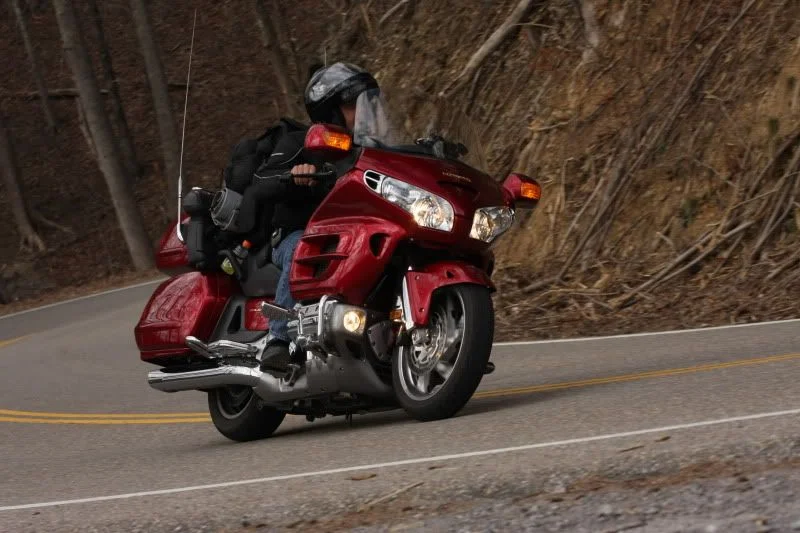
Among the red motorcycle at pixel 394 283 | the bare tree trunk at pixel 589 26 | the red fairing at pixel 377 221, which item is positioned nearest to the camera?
the red motorcycle at pixel 394 283

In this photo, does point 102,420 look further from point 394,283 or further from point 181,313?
point 394,283

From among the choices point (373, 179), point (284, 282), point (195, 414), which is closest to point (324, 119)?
point (373, 179)

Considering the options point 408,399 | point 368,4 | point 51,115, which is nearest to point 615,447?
point 408,399

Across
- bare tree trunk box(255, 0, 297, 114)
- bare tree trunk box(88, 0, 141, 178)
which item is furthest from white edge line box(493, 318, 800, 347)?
bare tree trunk box(88, 0, 141, 178)

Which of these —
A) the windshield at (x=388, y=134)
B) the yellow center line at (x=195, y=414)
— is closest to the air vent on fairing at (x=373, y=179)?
the windshield at (x=388, y=134)

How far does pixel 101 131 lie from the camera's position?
96.9ft

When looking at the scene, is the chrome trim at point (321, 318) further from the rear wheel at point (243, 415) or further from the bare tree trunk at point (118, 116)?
the bare tree trunk at point (118, 116)

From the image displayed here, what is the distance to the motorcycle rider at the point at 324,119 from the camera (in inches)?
299

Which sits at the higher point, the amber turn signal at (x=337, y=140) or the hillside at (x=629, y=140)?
the amber turn signal at (x=337, y=140)

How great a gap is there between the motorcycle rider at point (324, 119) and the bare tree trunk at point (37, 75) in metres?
36.5

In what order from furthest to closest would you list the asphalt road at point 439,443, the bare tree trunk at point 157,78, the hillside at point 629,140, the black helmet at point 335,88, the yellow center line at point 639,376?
the bare tree trunk at point 157,78 < the hillside at point 629,140 < the yellow center line at point 639,376 < the black helmet at point 335,88 < the asphalt road at point 439,443

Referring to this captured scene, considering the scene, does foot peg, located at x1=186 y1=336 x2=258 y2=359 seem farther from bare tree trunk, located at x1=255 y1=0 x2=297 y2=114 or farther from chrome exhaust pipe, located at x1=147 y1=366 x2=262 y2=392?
bare tree trunk, located at x1=255 y1=0 x2=297 y2=114

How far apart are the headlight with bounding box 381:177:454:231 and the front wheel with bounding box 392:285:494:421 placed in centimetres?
36

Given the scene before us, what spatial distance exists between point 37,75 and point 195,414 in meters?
34.3
